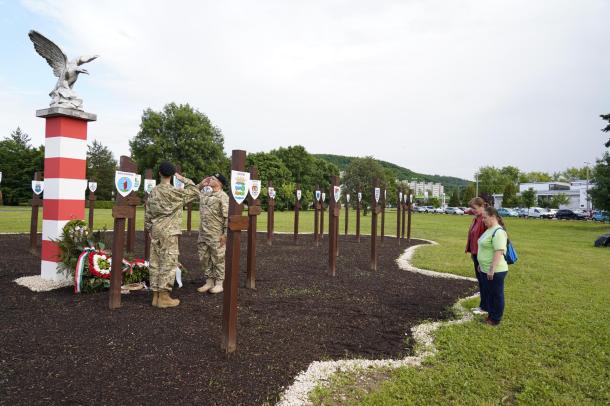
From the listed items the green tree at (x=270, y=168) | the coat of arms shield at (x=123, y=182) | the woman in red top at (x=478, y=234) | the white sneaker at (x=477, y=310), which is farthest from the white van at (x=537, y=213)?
the coat of arms shield at (x=123, y=182)

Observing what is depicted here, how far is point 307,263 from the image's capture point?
35.4 feet

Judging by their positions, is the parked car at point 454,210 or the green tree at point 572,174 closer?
the parked car at point 454,210

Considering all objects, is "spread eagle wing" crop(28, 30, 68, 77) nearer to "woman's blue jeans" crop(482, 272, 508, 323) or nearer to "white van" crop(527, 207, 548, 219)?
"woman's blue jeans" crop(482, 272, 508, 323)

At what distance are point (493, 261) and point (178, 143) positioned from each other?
4899cm

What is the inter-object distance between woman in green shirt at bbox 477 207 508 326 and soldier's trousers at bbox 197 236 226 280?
13.1 ft

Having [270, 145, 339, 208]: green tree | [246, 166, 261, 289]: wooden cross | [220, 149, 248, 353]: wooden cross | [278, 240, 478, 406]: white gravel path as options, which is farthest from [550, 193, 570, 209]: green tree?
[220, 149, 248, 353]: wooden cross

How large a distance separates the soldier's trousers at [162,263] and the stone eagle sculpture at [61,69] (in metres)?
3.43

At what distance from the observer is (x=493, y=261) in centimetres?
553

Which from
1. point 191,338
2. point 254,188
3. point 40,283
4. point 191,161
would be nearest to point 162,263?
point 191,338

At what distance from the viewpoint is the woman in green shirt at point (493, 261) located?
5535mm

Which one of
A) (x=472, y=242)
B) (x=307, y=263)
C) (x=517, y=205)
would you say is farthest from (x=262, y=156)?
(x=472, y=242)

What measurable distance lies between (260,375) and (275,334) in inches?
43.5

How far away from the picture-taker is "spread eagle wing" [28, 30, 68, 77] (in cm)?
758

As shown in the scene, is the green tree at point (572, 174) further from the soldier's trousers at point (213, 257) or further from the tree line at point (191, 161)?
the soldier's trousers at point (213, 257)
